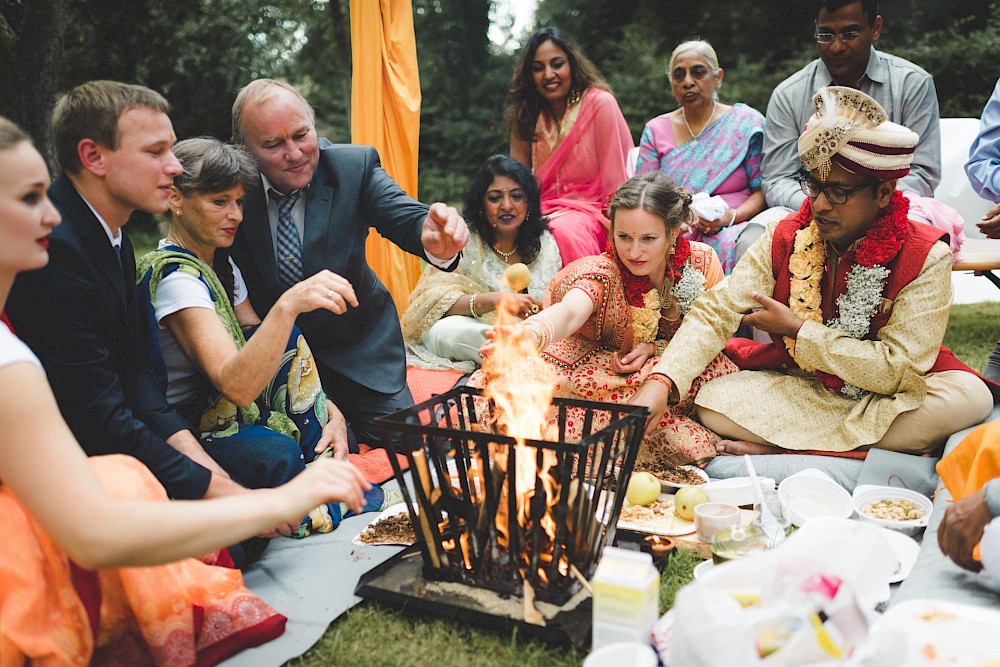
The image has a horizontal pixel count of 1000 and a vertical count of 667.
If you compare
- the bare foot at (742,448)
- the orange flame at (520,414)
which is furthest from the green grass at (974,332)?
the orange flame at (520,414)

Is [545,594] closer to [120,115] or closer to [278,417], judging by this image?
[278,417]

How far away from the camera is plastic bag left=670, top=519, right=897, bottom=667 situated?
1.71 meters

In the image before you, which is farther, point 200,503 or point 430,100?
point 430,100

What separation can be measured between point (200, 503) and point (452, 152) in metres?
16.4

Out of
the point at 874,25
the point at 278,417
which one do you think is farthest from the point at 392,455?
the point at 874,25

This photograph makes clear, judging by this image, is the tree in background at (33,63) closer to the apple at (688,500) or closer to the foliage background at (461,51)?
the foliage background at (461,51)

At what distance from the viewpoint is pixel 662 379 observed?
11.8ft

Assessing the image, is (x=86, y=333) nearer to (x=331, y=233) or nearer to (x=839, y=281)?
(x=331, y=233)

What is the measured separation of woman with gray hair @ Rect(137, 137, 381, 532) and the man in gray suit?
493 millimetres

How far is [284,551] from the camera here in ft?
10.4

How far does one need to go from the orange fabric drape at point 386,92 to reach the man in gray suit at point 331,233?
1399 millimetres

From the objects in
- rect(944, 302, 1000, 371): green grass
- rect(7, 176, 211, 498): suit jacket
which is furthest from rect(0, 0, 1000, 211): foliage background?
rect(7, 176, 211, 498): suit jacket

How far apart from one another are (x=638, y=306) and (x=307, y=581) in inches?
85.3

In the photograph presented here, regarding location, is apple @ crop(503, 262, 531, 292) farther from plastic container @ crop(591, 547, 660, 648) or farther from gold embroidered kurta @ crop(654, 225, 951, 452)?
plastic container @ crop(591, 547, 660, 648)
